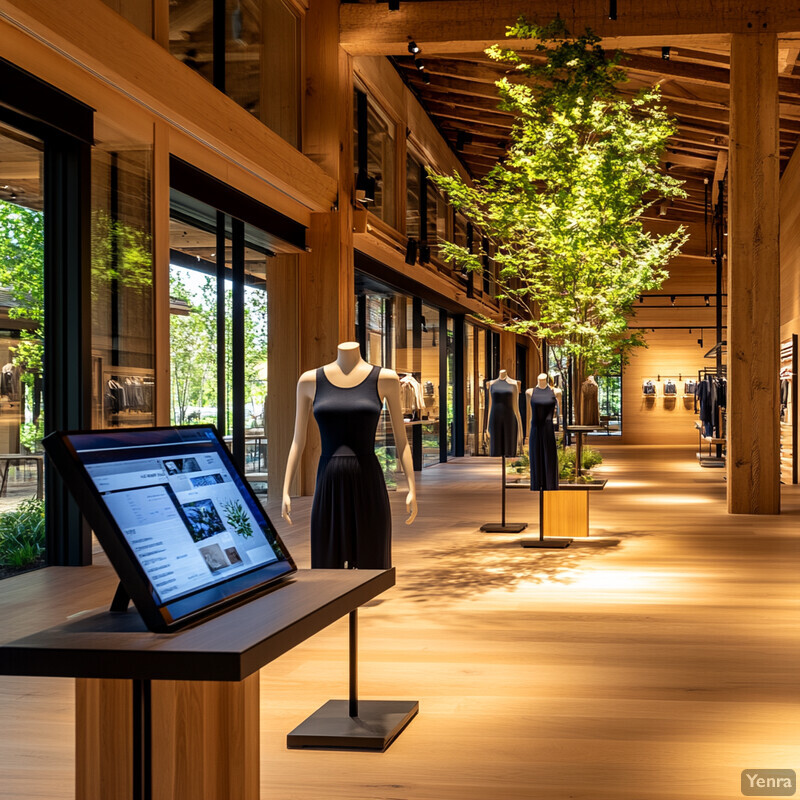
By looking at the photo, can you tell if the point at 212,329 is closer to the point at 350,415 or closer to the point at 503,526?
the point at 503,526

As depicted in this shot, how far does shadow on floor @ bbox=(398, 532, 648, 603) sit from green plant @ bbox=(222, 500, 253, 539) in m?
3.65

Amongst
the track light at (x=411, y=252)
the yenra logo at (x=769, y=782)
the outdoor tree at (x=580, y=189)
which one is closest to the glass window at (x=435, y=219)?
the track light at (x=411, y=252)

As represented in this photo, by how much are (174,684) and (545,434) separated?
888 cm

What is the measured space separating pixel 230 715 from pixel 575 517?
6.21 m

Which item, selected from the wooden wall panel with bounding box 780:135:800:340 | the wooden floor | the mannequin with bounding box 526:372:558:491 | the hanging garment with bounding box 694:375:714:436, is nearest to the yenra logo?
the wooden floor

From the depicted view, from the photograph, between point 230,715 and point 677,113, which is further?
point 677,113

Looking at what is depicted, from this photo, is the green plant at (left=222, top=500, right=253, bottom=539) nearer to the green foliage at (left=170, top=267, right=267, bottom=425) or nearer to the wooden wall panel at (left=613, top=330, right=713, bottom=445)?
the green foliage at (left=170, top=267, right=267, bottom=425)

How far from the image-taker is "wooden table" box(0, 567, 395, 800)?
185cm

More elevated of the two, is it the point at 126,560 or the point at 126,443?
the point at 126,443

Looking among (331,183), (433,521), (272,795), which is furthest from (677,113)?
(272,795)

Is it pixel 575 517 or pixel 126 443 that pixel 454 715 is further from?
pixel 575 517

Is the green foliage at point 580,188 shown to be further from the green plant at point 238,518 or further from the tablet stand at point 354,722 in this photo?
the green plant at point 238,518

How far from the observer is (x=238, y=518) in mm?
2338

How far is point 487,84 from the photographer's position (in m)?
15.6
